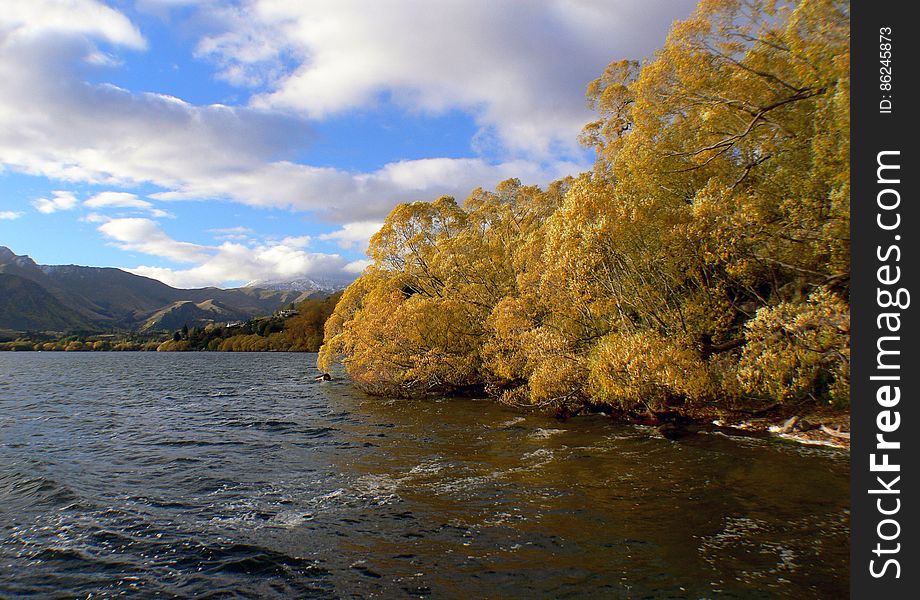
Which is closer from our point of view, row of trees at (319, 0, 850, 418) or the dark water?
the dark water

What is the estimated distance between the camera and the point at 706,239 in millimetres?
20344

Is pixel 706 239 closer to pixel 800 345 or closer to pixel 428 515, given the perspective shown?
pixel 800 345

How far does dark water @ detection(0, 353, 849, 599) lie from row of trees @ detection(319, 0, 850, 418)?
3197 millimetres

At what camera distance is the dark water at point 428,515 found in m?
9.34

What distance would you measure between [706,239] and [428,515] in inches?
608

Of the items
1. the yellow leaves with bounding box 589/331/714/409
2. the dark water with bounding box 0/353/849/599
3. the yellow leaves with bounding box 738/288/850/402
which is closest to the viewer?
the dark water with bounding box 0/353/849/599

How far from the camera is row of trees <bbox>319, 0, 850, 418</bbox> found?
54.0 feet

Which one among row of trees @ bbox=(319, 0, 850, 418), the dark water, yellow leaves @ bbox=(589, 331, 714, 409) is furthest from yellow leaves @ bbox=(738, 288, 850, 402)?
the dark water

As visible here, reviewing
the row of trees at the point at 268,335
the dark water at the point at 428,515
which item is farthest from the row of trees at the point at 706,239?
the row of trees at the point at 268,335

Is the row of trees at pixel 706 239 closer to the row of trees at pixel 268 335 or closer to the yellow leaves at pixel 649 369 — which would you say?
the yellow leaves at pixel 649 369

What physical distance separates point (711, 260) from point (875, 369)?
1368 cm

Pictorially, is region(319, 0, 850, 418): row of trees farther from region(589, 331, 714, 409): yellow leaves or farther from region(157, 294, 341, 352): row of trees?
region(157, 294, 341, 352): row of trees

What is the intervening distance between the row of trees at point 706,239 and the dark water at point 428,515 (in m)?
3.20

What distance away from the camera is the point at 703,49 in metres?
20.9
